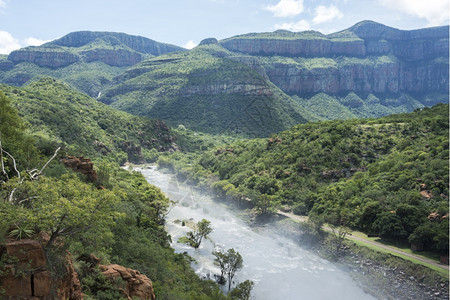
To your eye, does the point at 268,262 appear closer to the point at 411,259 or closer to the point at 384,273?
the point at 384,273

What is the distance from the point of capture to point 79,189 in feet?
55.2

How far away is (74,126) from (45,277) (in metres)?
103

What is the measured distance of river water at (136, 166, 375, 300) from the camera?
4369 centimetres

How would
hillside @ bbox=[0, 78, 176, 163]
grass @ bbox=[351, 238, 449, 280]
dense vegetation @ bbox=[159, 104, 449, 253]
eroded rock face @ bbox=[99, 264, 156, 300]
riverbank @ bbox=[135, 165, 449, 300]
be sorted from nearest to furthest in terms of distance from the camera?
eroded rock face @ bbox=[99, 264, 156, 300], riverbank @ bbox=[135, 165, 449, 300], grass @ bbox=[351, 238, 449, 280], dense vegetation @ bbox=[159, 104, 449, 253], hillside @ bbox=[0, 78, 176, 163]

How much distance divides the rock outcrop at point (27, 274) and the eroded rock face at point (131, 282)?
21.4 ft

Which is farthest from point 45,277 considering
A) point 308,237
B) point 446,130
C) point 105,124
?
point 105,124

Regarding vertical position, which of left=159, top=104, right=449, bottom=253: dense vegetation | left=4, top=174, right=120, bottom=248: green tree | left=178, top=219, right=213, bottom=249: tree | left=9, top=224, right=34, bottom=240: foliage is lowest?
left=178, top=219, right=213, bottom=249: tree

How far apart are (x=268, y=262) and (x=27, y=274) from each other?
44114 millimetres

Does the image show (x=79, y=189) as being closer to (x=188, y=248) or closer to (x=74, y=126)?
(x=188, y=248)

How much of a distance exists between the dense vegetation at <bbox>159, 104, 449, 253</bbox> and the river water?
878 centimetres

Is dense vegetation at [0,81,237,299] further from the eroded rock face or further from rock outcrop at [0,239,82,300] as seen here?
the eroded rock face

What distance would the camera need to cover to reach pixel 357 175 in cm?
7219

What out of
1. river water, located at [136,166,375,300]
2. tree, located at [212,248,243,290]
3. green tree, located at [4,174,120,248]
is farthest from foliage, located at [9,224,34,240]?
river water, located at [136,166,375,300]

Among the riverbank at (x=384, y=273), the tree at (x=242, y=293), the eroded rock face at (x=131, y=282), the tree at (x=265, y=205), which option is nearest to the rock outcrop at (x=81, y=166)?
the tree at (x=242, y=293)
